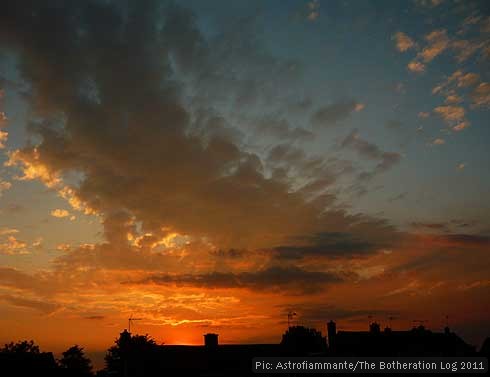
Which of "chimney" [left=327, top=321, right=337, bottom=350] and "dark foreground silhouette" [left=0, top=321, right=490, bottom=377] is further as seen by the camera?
"chimney" [left=327, top=321, right=337, bottom=350]

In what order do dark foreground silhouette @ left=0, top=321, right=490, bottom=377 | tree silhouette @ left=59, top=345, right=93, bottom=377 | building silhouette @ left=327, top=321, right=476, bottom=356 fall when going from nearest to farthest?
dark foreground silhouette @ left=0, top=321, right=490, bottom=377, building silhouette @ left=327, top=321, right=476, bottom=356, tree silhouette @ left=59, top=345, right=93, bottom=377

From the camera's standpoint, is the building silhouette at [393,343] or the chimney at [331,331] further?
the chimney at [331,331]

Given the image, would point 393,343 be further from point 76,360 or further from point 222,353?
point 76,360

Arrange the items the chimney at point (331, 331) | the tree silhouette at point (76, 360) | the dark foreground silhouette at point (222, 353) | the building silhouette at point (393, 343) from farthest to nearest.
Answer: the tree silhouette at point (76, 360) → the chimney at point (331, 331) → the building silhouette at point (393, 343) → the dark foreground silhouette at point (222, 353)

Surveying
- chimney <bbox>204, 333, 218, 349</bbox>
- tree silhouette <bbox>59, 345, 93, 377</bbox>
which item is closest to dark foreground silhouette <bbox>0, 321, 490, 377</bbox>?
chimney <bbox>204, 333, 218, 349</bbox>

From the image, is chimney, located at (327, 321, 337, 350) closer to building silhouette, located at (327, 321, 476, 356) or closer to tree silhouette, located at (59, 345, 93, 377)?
building silhouette, located at (327, 321, 476, 356)

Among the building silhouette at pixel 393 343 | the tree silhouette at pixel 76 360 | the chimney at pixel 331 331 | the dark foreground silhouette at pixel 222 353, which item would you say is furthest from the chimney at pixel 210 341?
the tree silhouette at pixel 76 360

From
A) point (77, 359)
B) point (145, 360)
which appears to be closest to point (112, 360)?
point (77, 359)

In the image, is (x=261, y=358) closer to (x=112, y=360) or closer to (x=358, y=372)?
(x=358, y=372)

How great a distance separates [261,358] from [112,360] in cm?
6145

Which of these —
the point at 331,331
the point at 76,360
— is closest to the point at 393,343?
the point at 331,331

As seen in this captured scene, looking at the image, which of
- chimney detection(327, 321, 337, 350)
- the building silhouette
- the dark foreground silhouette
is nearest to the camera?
the dark foreground silhouette

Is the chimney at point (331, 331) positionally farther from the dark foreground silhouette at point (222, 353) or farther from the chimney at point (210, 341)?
the chimney at point (210, 341)

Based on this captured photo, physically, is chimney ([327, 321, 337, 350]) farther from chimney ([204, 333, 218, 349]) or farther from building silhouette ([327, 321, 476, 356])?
chimney ([204, 333, 218, 349])
